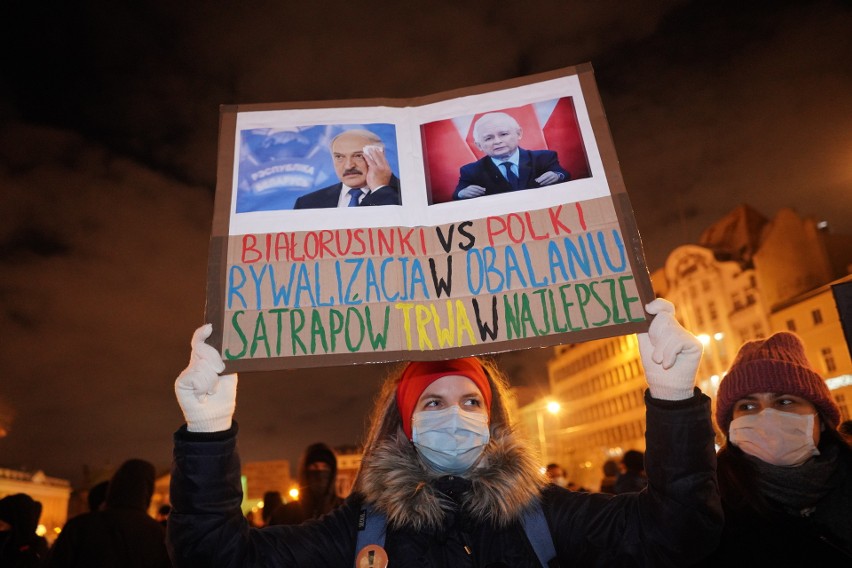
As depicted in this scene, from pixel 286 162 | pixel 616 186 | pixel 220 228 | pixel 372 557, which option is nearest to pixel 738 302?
pixel 616 186

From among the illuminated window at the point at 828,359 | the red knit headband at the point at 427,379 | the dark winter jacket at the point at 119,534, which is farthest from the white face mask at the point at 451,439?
the illuminated window at the point at 828,359

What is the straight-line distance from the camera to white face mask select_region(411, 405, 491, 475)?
9.37ft

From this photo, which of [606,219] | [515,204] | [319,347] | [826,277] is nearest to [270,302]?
[319,347]

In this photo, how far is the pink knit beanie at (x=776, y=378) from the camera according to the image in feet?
10.8

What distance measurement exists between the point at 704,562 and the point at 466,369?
162 centimetres

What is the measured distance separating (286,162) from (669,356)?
6.37 ft

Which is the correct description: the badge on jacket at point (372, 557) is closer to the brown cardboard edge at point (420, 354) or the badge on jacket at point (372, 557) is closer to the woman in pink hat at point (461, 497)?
the woman in pink hat at point (461, 497)

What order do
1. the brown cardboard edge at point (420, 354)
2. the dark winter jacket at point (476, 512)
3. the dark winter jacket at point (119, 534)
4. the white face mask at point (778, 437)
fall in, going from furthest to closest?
the dark winter jacket at point (119, 534), the white face mask at point (778, 437), the brown cardboard edge at point (420, 354), the dark winter jacket at point (476, 512)

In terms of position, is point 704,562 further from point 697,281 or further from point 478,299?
point 697,281

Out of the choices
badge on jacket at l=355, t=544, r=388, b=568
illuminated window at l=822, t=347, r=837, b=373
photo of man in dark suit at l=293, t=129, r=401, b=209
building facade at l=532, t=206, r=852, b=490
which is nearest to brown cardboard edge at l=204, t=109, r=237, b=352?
photo of man in dark suit at l=293, t=129, r=401, b=209

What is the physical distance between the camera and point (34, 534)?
5.97 meters

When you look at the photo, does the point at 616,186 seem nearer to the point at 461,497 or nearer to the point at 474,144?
the point at 474,144

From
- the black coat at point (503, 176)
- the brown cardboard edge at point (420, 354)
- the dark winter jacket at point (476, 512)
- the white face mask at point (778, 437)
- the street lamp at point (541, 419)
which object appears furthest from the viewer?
the street lamp at point (541, 419)

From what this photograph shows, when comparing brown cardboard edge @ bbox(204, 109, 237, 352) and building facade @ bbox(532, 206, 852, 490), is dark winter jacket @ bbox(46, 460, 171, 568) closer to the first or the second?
brown cardboard edge @ bbox(204, 109, 237, 352)
